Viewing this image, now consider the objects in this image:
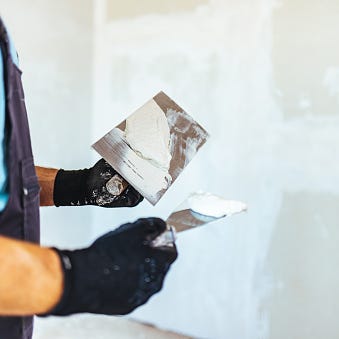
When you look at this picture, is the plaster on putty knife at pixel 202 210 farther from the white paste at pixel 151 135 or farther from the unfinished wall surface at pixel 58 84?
the unfinished wall surface at pixel 58 84

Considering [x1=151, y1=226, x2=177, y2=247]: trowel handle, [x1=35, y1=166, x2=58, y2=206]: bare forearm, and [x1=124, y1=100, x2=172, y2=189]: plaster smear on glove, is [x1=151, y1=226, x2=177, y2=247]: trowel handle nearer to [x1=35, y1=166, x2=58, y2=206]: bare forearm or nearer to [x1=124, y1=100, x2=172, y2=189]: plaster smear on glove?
[x1=124, y1=100, x2=172, y2=189]: plaster smear on glove

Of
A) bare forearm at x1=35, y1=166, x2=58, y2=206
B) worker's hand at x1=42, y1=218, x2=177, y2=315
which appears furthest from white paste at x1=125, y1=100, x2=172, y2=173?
worker's hand at x1=42, y1=218, x2=177, y2=315

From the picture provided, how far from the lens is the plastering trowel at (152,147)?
120 centimetres

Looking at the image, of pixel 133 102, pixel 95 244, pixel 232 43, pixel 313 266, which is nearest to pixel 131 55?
pixel 133 102

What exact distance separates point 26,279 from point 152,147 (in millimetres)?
599

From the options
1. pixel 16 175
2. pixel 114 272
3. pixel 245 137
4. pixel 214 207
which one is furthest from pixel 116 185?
pixel 245 137

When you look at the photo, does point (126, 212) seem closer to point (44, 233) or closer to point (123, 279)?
point (44, 233)

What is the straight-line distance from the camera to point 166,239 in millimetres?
863

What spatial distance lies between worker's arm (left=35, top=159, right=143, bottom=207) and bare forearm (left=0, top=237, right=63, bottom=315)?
574mm

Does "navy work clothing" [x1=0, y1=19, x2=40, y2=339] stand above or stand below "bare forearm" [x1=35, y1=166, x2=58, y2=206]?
above

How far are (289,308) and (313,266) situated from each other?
0.25 meters

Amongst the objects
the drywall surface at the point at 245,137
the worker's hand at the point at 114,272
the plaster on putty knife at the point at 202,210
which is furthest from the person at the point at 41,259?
the drywall surface at the point at 245,137

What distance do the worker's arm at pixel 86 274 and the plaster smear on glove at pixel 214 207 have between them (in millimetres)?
265

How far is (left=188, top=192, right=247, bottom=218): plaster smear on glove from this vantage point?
1.10 m
